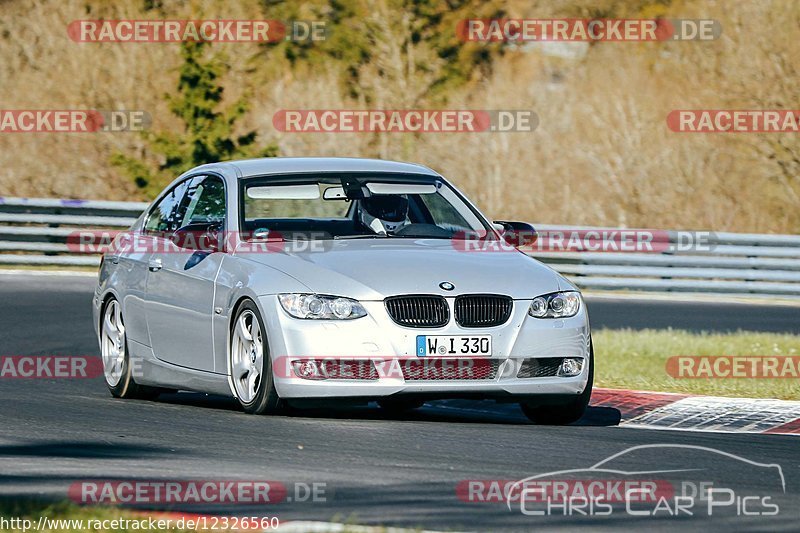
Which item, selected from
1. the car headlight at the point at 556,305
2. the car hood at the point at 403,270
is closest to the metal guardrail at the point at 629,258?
the car hood at the point at 403,270

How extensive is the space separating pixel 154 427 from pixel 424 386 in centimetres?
154

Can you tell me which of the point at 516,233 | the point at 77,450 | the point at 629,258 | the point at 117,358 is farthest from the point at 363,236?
the point at 629,258

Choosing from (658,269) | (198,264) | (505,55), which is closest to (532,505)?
(198,264)

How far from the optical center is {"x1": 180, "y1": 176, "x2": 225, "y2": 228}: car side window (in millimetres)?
10609

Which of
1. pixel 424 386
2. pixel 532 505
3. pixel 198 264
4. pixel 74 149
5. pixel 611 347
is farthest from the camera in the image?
pixel 74 149

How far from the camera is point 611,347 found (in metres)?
14.9

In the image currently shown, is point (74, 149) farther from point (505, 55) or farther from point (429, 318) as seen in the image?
point (429, 318)

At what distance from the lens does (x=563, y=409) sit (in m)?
9.83

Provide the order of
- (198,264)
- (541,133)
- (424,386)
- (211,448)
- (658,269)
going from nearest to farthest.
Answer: (211,448), (424,386), (198,264), (658,269), (541,133)

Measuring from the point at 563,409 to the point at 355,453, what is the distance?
2.20 meters

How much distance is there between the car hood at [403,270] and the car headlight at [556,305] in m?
0.04

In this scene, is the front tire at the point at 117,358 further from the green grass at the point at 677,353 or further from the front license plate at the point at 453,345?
the green grass at the point at 677,353

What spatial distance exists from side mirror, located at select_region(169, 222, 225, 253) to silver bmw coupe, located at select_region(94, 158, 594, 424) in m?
0.01

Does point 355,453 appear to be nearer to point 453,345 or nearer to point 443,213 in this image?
point 453,345
